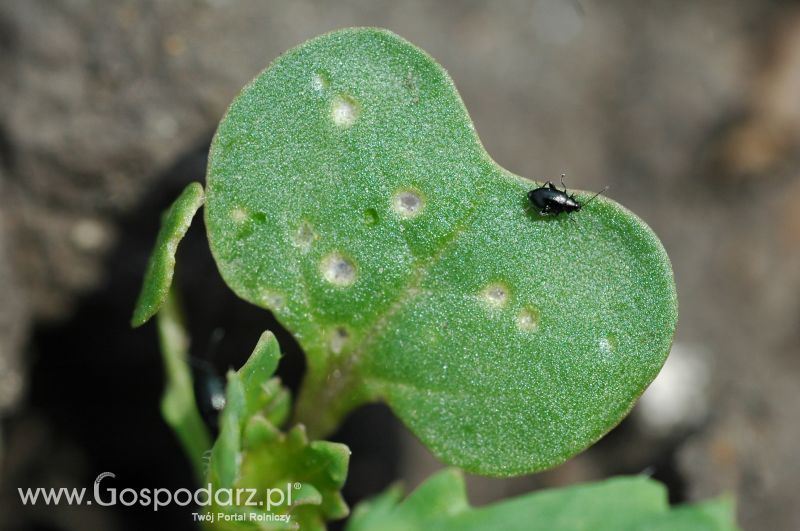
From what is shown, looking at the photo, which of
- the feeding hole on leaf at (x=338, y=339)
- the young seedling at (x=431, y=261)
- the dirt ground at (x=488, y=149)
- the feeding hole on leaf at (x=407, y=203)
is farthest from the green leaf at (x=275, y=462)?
the dirt ground at (x=488, y=149)

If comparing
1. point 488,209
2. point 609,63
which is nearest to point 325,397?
point 488,209

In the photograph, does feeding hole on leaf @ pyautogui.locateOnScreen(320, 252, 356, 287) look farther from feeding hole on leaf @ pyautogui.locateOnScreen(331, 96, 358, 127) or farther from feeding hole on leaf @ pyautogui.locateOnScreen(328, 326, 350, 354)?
feeding hole on leaf @ pyautogui.locateOnScreen(331, 96, 358, 127)

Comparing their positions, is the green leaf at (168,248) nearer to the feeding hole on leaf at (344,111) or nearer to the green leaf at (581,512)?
the feeding hole on leaf at (344,111)

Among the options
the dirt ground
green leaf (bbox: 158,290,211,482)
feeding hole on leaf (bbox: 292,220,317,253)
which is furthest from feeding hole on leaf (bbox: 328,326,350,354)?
the dirt ground

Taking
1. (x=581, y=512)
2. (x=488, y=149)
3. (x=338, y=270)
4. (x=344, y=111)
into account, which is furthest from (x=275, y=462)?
(x=488, y=149)

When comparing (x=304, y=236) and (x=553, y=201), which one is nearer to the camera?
(x=553, y=201)

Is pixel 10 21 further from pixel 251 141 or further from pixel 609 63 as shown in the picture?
pixel 609 63

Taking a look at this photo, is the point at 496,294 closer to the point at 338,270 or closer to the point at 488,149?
the point at 338,270
